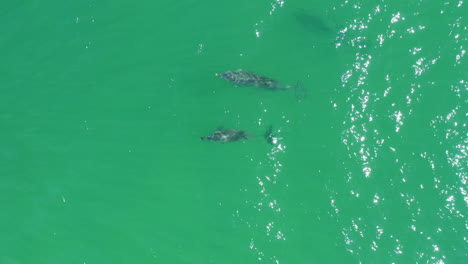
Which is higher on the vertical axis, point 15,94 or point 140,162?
point 140,162

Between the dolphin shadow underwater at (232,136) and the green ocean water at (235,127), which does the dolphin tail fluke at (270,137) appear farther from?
the green ocean water at (235,127)

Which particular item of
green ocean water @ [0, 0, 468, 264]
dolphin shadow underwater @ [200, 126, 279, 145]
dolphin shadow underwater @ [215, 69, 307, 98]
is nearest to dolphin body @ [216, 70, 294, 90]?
dolphin shadow underwater @ [215, 69, 307, 98]

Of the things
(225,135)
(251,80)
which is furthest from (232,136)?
(251,80)

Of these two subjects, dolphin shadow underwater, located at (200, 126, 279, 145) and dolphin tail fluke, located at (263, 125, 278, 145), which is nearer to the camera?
dolphin shadow underwater, located at (200, 126, 279, 145)

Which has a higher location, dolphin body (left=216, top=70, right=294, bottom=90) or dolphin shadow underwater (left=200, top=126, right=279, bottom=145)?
dolphin body (left=216, top=70, right=294, bottom=90)

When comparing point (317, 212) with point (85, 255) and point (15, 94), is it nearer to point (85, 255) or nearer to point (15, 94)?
point (85, 255)

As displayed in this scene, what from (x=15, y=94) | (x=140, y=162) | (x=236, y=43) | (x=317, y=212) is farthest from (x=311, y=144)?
(x=15, y=94)

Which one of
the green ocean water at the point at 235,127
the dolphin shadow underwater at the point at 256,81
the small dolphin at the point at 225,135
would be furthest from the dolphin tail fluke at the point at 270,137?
the dolphin shadow underwater at the point at 256,81

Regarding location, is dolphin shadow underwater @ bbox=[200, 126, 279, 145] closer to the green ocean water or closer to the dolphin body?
the green ocean water
